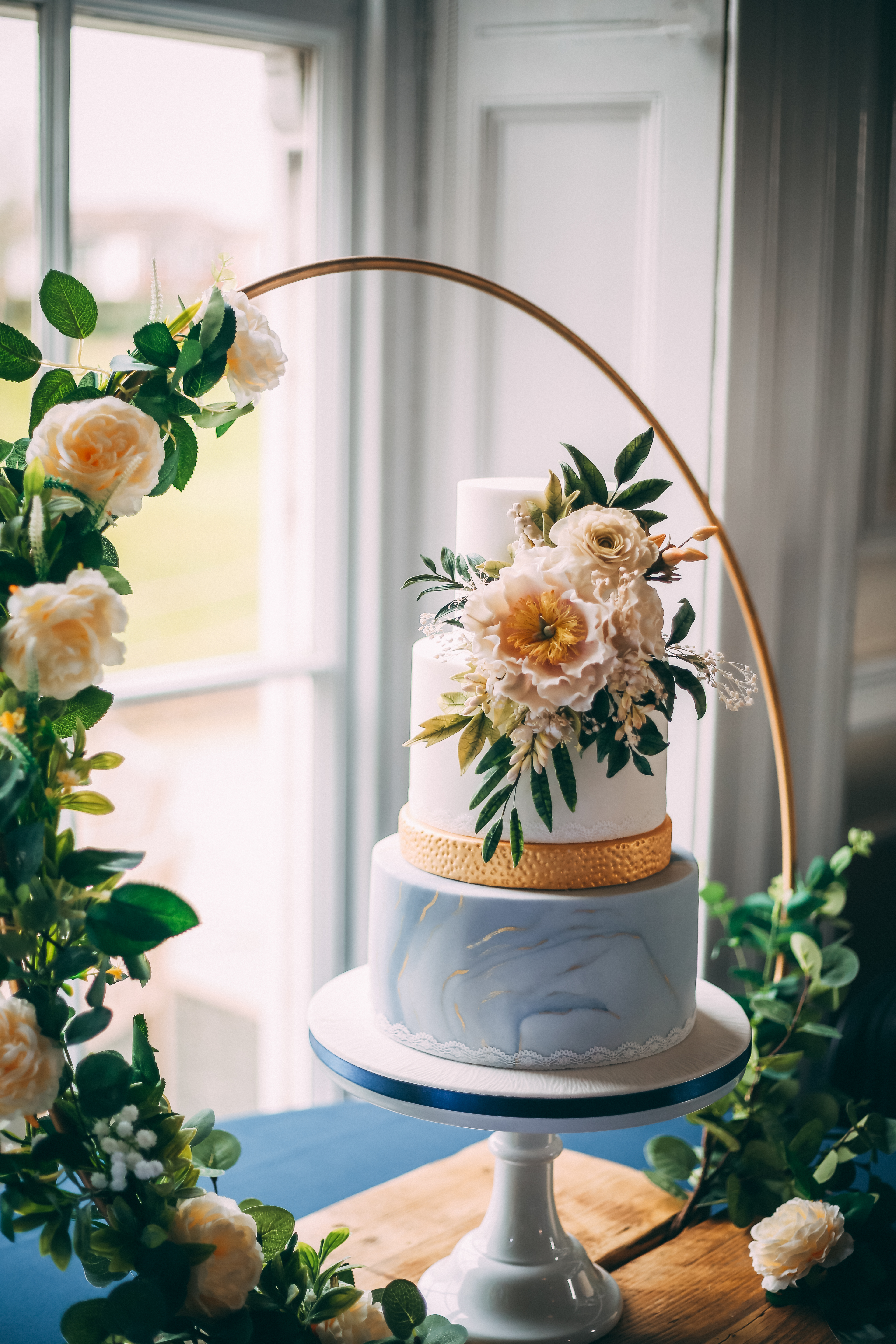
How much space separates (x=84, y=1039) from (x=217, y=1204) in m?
0.21

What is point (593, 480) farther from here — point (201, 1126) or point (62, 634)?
point (201, 1126)

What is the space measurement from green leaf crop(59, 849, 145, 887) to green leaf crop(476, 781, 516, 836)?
323mm

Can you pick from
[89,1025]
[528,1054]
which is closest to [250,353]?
[89,1025]

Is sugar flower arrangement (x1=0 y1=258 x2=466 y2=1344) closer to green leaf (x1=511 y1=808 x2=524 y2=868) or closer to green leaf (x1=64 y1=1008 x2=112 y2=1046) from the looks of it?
green leaf (x1=64 y1=1008 x2=112 y2=1046)

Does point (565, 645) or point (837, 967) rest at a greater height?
point (565, 645)

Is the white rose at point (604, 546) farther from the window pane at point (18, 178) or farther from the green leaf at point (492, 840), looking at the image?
the window pane at point (18, 178)

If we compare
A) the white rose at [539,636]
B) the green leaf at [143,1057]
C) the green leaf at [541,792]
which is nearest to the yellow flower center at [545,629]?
the white rose at [539,636]

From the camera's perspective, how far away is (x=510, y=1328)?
1266mm

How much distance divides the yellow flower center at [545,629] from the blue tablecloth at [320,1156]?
72cm

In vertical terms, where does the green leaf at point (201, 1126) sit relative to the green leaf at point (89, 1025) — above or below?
below

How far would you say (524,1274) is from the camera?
130 centimetres

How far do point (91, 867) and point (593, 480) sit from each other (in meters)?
0.55

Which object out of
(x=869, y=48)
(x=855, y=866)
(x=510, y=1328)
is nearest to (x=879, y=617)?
(x=855, y=866)

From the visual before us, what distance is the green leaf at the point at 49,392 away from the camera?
1068mm
